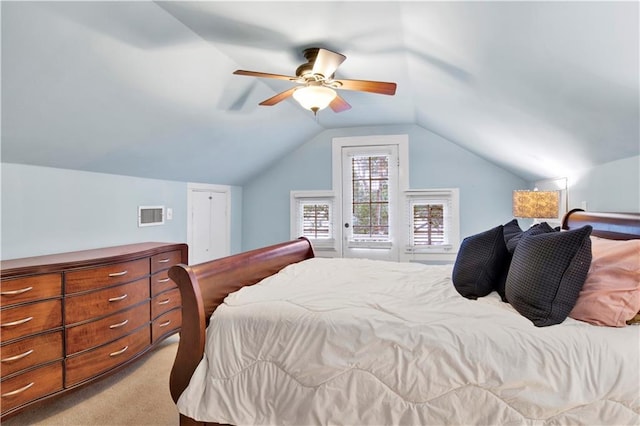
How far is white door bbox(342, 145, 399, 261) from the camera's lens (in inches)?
180

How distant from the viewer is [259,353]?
4.90ft

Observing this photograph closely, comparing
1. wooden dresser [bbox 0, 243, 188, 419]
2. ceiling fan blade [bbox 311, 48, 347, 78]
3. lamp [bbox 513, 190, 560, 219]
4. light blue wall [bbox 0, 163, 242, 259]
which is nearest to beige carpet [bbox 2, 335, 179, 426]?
wooden dresser [bbox 0, 243, 188, 419]

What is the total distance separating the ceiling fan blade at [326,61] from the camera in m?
2.07

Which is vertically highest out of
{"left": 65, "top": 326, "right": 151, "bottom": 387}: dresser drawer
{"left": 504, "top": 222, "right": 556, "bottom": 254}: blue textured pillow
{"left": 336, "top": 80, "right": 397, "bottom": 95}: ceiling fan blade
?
{"left": 336, "top": 80, "right": 397, "bottom": 95}: ceiling fan blade

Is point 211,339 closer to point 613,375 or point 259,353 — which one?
point 259,353

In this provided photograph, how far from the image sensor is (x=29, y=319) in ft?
6.31

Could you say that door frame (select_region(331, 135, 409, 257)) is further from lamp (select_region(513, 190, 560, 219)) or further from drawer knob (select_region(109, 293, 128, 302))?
drawer knob (select_region(109, 293, 128, 302))

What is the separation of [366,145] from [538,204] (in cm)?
226

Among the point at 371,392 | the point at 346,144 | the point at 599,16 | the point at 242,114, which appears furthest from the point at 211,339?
the point at 346,144

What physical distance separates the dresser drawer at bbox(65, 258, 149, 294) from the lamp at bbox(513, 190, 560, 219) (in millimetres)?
3241

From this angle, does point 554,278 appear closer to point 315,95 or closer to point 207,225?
point 315,95

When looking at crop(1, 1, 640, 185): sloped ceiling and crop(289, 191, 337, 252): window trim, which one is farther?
crop(289, 191, 337, 252): window trim

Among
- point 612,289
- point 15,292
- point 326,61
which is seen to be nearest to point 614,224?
point 612,289

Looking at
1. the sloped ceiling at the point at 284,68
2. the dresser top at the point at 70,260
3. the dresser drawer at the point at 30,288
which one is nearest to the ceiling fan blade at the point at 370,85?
the sloped ceiling at the point at 284,68
